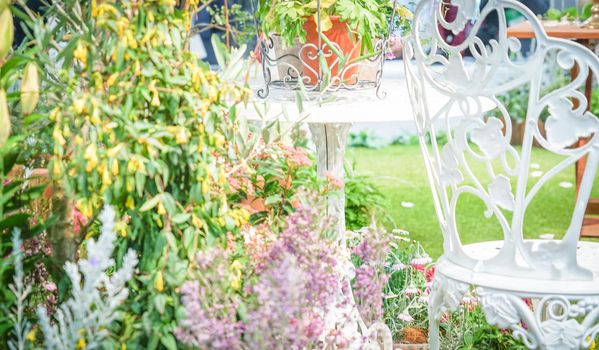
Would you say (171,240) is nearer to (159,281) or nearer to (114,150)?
(159,281)

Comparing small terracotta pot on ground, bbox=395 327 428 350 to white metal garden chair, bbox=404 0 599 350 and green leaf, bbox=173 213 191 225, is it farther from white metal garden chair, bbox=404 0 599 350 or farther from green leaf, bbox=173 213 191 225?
green leaf, bbox=173 213 191 225

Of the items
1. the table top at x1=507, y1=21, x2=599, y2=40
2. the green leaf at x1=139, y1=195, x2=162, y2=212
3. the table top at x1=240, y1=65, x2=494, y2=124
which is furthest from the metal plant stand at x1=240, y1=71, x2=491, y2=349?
the table top at x1=507, y1=21, x2=599, y2=40

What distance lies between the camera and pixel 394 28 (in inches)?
123

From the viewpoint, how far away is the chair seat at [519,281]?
7.82 ft

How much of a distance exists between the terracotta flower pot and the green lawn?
6.78ft

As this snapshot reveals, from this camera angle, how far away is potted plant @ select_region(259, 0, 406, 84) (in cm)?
279

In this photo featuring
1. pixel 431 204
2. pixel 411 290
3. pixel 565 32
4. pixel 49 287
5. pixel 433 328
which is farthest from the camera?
pixel 431 204

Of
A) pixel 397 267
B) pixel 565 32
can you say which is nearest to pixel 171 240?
pixel 397 267

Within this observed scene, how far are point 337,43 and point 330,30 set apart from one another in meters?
0.05

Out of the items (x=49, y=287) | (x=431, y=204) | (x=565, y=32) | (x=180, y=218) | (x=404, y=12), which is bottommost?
(x=431, y=204)

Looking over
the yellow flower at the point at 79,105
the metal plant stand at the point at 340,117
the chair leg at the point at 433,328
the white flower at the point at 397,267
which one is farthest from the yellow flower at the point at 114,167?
the white flower at the point at 397,267

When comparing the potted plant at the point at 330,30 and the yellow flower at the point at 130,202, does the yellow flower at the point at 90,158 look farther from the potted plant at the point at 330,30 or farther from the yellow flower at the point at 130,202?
the potted plant at the point at 330,30

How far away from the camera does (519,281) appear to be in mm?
2445

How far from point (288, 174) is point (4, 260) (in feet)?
2.74
